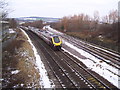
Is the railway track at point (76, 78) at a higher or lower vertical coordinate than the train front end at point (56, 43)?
lower

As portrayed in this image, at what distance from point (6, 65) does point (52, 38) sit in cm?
935

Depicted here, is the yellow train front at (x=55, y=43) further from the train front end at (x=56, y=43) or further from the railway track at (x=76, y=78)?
the railway track at (x=76, y=78)

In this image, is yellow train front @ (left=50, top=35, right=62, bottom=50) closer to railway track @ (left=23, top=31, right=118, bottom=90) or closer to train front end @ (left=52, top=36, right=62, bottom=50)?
train front end @ (left=52, top=36, right=62, bottom=50)

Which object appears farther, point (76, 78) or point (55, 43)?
point (55, 43)

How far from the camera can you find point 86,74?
11.8 metres

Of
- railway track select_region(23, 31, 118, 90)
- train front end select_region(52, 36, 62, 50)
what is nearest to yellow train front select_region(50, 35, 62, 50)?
train front end select_region(52, 36, 62, 50)

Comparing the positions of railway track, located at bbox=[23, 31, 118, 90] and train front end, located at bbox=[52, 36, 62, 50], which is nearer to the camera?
railway track, located at bbox=[23, 31, 118, 90]

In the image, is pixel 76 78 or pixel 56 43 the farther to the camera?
pixel 56 43

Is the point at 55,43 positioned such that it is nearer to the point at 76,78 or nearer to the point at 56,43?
the point at 56,43

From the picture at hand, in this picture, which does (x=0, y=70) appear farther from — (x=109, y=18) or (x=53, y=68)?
(x=109, y=18)

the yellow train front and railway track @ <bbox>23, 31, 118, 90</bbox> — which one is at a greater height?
the yellow train front

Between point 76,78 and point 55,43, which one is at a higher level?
point 55,43

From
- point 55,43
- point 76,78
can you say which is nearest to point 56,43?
point 55,43

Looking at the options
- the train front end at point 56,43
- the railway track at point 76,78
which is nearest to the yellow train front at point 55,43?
the train front end at point 56,43
